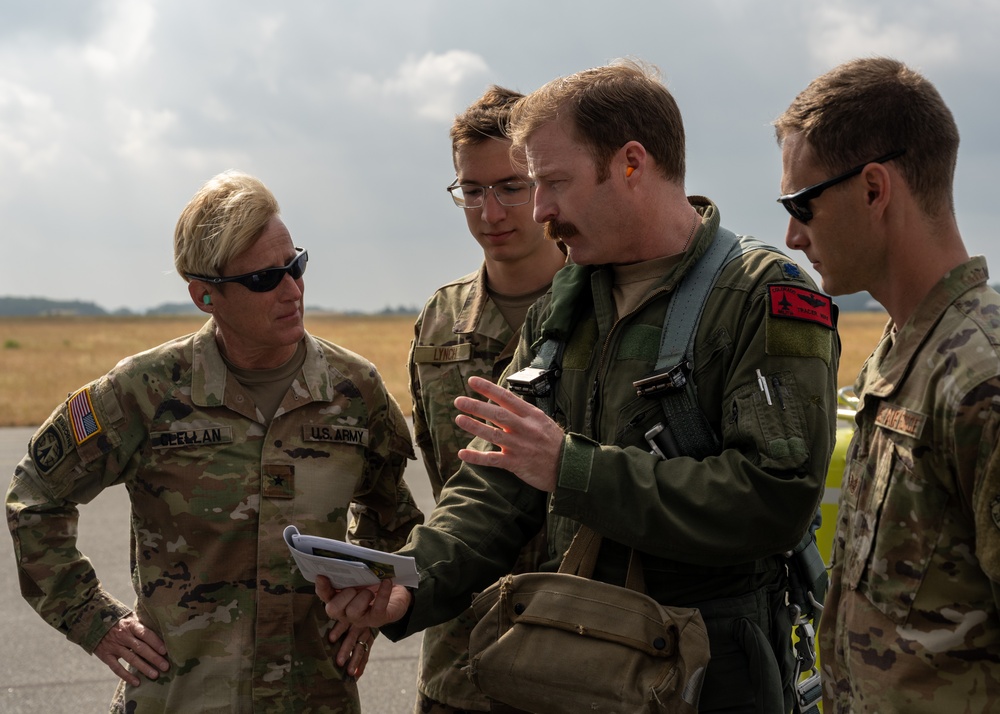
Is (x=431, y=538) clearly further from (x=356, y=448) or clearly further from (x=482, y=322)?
(x=482, y=322)

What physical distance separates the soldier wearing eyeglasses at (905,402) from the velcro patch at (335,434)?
65.1 inches

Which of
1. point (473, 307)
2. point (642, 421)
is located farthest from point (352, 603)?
point (473, 307)

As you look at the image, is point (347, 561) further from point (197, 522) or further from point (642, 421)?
point (197, 522)

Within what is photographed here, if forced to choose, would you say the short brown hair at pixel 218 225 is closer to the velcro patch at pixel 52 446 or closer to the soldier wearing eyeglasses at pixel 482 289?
the velcro patch at pixel 52 446

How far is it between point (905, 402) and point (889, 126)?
574 mm

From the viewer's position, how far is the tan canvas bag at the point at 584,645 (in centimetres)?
228

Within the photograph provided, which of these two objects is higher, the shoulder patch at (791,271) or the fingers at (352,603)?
the shoulder patch at (791,271)

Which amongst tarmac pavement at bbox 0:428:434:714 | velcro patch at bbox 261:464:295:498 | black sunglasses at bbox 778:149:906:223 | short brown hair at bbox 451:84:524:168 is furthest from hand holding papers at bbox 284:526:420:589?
tarmac pavement at bbox 0:428:434:714

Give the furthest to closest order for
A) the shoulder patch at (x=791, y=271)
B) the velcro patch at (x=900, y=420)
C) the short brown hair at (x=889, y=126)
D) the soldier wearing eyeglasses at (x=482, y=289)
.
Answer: the soldier wearing eyeglasses at (x=482, y=289) < the shoulder patch at (x=791, y=271) < the short brown hair at (x=889, y=126) < the velcro patch at (x=900, y=420)

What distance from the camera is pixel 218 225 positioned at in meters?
3.27

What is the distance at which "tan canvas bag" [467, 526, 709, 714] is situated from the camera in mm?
2283

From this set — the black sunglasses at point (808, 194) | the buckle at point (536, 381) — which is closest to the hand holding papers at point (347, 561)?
the buckle at point (536, 381)

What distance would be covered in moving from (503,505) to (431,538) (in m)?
0.22

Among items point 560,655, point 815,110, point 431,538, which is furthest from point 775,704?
point 815,110
